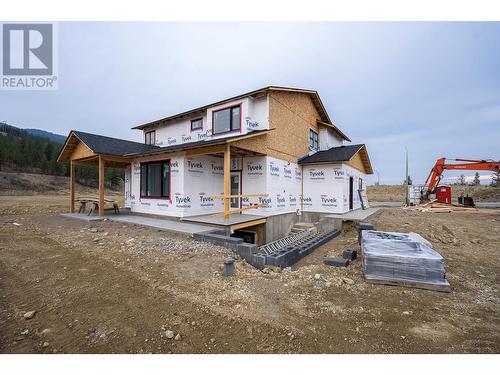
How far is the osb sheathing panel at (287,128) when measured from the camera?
1239 cm

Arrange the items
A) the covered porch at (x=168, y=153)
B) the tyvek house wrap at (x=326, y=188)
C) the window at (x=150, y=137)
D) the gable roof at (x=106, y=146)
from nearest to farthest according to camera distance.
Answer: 1. the covered porch at (x=168, y=153)
2. the gable roof at (x=106, y=146)
3. the tyvek house wrap at (x=326, y=188)
4. the window at (x=150, y=137)

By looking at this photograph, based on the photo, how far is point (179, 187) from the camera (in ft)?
38.1

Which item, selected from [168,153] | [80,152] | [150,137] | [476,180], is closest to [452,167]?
[168,153]

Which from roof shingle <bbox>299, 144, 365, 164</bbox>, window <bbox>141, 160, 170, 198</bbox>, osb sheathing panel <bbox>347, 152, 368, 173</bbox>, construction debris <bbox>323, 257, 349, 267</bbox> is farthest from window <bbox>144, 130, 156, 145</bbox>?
construction debris <bbox>323, 257, 349, 267</bbox>

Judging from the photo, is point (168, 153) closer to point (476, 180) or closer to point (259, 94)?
point (259, 94)

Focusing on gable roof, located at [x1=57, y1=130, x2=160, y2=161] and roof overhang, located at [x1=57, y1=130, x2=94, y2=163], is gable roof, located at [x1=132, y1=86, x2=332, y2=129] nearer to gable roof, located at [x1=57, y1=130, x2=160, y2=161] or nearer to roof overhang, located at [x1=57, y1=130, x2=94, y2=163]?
gable roof, located at [x1=57, y1=130, x2=160, y2=161]

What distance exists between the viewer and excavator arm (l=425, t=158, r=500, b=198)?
704 inches

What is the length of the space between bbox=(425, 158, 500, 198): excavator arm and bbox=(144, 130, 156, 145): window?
2296 centimetres

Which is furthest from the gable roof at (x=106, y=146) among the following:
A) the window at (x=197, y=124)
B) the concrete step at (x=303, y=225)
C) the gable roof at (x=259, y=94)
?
the concrete step at (x=303, y=225)

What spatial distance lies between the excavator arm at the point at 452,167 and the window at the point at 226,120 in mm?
17391

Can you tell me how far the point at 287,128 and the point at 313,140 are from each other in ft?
13.8

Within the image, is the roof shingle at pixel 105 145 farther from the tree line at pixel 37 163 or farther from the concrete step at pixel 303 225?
the tree line at pixel 37 163

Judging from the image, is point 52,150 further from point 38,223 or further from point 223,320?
point 223,320

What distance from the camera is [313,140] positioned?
57.5 feet
